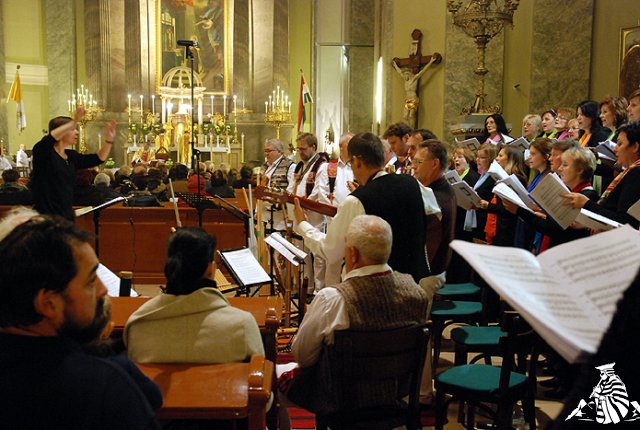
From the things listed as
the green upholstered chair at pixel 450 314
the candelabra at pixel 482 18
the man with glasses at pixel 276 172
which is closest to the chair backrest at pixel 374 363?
the green upholstered chair at pixel 450 314

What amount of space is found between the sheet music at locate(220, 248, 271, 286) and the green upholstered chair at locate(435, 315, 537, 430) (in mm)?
1559

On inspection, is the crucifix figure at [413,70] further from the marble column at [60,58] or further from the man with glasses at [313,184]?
the marble column at [60,58]

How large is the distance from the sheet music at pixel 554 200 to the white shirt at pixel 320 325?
179 centimetres

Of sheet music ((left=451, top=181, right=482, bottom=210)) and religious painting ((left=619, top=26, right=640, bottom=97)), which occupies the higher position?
religious painting ((left=619, top=26, right=640, bottom=97))

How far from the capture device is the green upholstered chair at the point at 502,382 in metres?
3.02

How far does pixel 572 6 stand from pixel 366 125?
7.56 m

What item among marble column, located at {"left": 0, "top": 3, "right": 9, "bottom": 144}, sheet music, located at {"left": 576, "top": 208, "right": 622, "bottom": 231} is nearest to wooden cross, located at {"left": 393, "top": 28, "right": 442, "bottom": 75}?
sheet music, located at {"left": 576, "top": 208, "right": 622, "bottom": 231}

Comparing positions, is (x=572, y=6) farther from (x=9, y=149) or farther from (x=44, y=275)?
(x=9, y=149)

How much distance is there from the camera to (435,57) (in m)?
12.1

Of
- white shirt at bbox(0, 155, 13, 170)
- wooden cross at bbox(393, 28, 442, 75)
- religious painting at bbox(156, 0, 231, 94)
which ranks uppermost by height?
religious painting at bbox(156, 0, 231, 94)

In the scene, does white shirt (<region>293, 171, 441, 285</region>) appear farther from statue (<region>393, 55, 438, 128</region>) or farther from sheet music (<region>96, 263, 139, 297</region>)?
statue (<region>393, 55, 438, 128</region>)

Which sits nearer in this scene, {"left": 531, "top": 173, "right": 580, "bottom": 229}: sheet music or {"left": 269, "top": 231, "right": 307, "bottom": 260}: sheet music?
{"left": 531, "top": 173, "right": 580, "bottom": 229}: sheet music

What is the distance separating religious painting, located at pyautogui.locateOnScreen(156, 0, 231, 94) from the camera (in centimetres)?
2041

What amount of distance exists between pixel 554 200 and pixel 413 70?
8.68 meters
